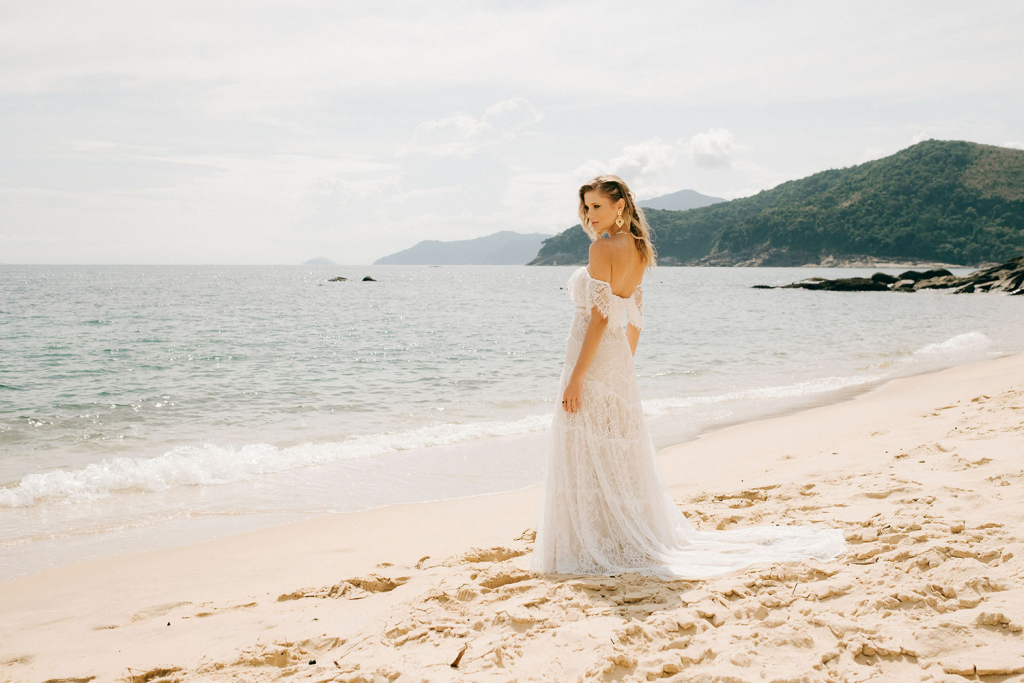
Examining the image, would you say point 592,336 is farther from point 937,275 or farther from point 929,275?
point 929,275

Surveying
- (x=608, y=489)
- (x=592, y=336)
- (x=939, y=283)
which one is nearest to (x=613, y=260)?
(x=592, y=336)

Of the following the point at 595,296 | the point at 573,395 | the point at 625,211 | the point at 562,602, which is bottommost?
the point at 562,602

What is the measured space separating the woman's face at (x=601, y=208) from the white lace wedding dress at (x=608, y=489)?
33cm

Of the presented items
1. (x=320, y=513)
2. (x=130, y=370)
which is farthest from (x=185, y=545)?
(x=130, y=370)

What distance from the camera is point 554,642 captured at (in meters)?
3.05

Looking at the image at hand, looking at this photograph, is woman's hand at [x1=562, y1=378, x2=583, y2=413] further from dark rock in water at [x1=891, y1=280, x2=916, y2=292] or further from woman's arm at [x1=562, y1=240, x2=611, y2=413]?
dark rock in water at [x1=891, y1=280, x2=916, y2=292]

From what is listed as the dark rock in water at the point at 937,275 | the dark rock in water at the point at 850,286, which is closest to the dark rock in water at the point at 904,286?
the dark rock in water at the point at 850,286

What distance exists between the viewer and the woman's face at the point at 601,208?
12.5ft

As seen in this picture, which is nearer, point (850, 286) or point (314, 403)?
point (314, 403)

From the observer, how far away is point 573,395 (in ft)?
12.7

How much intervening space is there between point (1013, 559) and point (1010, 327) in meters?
25.4

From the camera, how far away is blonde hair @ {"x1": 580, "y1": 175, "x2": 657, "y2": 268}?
3.81m

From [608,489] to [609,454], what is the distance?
0.22 meters

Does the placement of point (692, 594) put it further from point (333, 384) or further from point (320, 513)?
point (333, 384)
